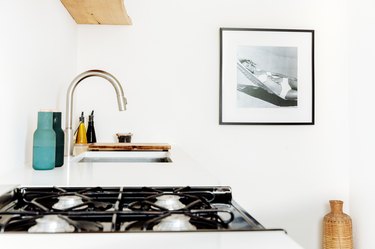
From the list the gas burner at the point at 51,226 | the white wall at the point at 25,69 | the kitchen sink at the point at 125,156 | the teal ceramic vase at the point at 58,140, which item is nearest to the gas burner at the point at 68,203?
the gas burner at the point at 51,226

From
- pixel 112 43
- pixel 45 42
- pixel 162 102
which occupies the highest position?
pixel 112 43

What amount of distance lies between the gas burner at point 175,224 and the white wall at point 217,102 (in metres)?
1.70

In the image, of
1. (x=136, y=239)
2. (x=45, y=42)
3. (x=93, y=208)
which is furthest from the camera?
(x=45, y=42)

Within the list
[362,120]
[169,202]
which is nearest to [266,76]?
[362,120]

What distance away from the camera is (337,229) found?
227cm

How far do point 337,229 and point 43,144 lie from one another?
1859mm

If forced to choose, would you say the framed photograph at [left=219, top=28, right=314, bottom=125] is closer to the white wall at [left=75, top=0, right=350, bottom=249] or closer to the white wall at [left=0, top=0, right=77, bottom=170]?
the white wall at [left=75, top=0, right=350, bottom=249]

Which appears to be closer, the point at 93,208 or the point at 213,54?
the point at 93,208

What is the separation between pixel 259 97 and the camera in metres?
2.41

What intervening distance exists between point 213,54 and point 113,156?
998 mm

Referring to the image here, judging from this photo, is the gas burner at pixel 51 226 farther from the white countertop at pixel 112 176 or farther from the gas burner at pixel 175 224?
the white countertop at pixel 112 176

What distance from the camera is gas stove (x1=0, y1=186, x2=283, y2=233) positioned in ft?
2.03

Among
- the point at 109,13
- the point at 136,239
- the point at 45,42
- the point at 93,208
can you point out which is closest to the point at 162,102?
the point at 109,13

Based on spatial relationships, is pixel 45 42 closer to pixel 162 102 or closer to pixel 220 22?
pixel 162 102
